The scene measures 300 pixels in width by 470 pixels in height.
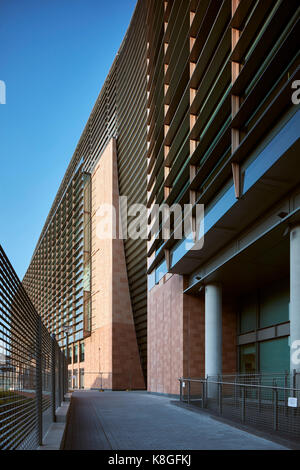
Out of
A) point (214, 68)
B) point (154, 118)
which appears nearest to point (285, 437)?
point (214, 68)

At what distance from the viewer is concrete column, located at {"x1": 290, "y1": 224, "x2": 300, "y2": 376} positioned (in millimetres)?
12234

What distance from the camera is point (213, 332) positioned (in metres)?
21.2

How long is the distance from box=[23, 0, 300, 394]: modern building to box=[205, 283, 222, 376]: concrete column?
6 centimetres

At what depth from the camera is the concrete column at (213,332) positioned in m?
→ 21.0

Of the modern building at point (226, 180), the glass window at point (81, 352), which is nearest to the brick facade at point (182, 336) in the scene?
the modern building at point (226, 180)

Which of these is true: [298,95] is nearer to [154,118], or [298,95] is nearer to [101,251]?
[154,118]

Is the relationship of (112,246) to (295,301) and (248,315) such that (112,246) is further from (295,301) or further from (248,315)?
(295,301)

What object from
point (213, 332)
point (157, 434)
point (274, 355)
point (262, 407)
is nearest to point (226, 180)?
point (262, 407)

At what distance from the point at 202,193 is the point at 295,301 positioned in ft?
20.6

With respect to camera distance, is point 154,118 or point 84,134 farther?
point 84,134

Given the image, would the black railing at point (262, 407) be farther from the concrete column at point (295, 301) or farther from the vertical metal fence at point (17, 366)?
the vertical metal fence at point (17, 366)

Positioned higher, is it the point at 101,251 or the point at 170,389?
the point at 101,251

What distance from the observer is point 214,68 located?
17.8m

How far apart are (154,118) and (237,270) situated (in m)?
13.6
